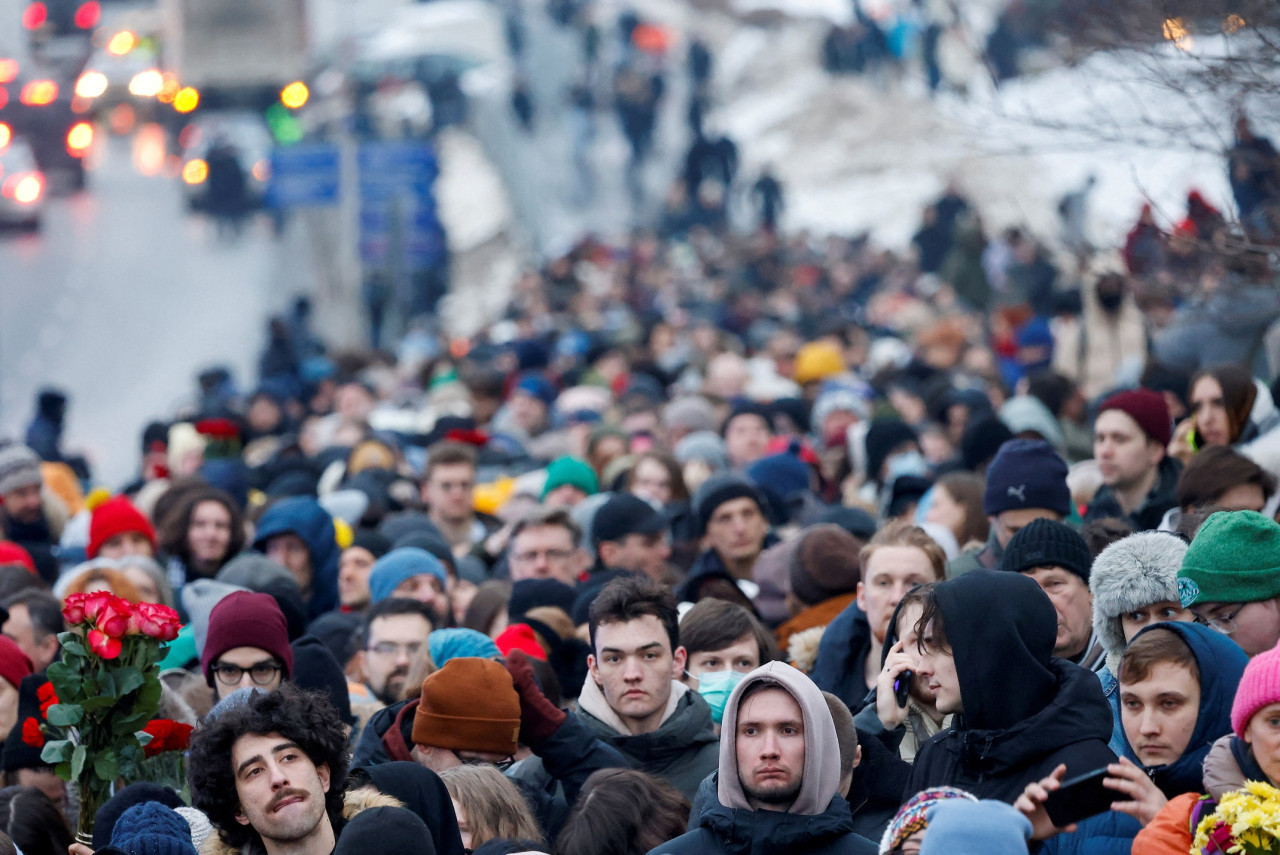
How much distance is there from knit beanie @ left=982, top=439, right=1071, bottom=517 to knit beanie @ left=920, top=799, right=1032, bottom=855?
150 inches

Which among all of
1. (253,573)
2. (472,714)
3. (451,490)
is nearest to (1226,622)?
(472,714)

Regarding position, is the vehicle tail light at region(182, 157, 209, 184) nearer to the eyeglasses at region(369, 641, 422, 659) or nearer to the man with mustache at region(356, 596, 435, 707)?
the man with mustache at region(356, 596, 435, 707)

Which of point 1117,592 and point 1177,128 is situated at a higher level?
point 1177,128

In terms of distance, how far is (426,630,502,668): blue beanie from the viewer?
22.3ft

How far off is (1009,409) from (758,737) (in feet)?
22.6

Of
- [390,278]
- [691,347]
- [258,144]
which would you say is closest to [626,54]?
[258,144]

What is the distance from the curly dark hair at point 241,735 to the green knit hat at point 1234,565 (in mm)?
2739

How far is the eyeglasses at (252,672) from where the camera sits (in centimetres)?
681

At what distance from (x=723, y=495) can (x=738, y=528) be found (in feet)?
0.61

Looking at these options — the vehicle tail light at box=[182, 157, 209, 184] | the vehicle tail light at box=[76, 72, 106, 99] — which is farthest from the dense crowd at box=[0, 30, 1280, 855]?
the vehicle tail light at box=[76, 72, 106, 99]

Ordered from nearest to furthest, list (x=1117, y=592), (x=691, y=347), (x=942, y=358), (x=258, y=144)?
1. (x=1117, y=592)
2. (x=942, y=358)
3. (x=691, y=347)
4. (x=258, y=144)

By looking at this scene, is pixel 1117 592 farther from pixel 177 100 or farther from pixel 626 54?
pixel 626 54

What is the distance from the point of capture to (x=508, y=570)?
31.6 ft

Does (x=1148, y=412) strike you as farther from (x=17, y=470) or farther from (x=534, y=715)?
(x=17, y=470)
